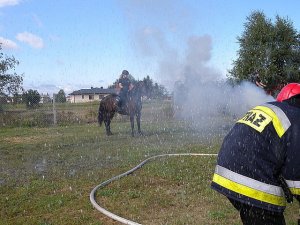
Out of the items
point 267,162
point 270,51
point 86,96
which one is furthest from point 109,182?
point 86,96

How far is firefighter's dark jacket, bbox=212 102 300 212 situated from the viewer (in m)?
2.54

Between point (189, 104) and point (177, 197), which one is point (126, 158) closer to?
point (177, 197)

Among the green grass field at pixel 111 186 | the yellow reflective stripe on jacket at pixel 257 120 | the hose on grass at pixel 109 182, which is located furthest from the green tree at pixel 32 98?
the yellow reflective stripe on jacket at pixel 257 120

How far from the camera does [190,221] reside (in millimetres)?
5148

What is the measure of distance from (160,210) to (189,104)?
17261 millimetres

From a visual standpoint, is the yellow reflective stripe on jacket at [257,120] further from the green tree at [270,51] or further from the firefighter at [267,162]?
the green tree at [270,51]

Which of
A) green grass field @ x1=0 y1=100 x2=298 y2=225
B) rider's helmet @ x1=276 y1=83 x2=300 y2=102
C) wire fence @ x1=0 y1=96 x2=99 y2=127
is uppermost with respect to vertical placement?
rider's helmet @ x1=276 y1=83 x2=300 y2=102

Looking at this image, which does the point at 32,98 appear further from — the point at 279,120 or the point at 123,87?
the point at 279,120

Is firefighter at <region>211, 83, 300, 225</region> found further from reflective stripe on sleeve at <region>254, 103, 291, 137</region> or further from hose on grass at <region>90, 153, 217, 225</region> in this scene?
hose on grass at <region>90, 153, 217, 225</region>

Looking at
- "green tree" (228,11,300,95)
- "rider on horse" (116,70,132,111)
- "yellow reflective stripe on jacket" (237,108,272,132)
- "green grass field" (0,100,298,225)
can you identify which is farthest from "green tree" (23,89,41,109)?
"yellow reflective stripe on jacket" (237,108,272,132)

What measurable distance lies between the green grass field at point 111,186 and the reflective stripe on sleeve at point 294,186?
2.58 meters

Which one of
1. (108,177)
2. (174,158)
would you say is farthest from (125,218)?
(174,158)

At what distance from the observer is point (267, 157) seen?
257 cm

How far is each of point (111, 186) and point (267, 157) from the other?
4887mm
